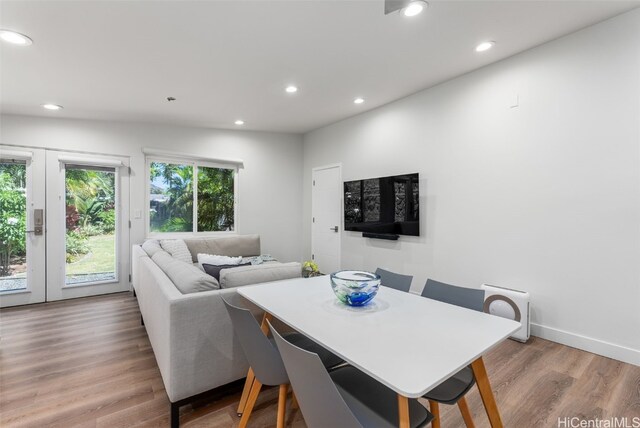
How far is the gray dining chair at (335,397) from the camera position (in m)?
0.91

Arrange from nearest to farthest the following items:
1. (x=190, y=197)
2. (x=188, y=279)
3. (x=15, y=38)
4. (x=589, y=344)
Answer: (x=188, y=279), (x=15, y=38), (x=589, y=344), (x=190, y=197)

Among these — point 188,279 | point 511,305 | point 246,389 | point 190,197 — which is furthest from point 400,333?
point 190,197

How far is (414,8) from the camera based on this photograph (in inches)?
83.8

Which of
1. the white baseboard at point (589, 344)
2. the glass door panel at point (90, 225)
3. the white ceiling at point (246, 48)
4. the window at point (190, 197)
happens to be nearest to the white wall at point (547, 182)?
the white baseboard at point (589, 344)

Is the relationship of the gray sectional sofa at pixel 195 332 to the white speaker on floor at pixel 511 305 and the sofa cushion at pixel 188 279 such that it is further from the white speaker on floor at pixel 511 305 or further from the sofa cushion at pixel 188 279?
the white speaker on floor at pixel 511 305

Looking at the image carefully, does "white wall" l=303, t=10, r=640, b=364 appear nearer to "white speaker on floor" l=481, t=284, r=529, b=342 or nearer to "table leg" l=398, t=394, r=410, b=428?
"white speaker on floor" l=481, t=284, r=529, b=342

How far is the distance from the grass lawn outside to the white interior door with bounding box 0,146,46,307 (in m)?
0.38

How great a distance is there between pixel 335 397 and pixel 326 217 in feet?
14.3

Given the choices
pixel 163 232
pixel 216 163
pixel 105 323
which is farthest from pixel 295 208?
Result: pixel 105 323

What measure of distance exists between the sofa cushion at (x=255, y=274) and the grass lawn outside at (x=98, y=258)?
11.2 ft

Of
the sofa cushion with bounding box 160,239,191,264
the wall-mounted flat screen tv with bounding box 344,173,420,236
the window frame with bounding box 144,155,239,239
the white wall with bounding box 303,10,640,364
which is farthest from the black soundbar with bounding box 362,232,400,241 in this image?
the sofa cushion with bounding box 160,239,191,264

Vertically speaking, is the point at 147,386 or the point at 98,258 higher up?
the point at 98,258

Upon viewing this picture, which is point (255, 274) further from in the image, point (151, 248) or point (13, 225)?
point (13, 225)

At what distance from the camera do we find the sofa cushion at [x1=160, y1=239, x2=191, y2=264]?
4.00 meters
